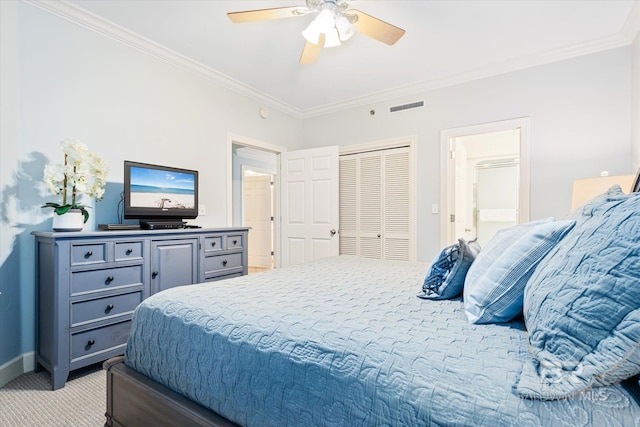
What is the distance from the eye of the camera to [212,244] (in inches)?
117

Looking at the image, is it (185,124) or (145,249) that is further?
(185,124)

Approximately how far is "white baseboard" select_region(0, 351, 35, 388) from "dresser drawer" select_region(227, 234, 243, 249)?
1.63 m

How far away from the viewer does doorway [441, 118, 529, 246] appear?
11.0 ft

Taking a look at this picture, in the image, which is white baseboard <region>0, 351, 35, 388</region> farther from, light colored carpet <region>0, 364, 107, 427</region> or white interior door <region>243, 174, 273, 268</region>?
white interior door <region>243, 174, 273, 268</region>

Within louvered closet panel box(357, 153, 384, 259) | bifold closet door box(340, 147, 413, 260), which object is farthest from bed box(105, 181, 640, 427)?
louvered closet panel box(357, 153, 384, 259)

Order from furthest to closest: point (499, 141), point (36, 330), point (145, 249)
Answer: point (499, 141), point (145, 249), point (36, 330)

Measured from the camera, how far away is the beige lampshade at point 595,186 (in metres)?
2.35

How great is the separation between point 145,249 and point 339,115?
3207mm

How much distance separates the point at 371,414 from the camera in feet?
2.50

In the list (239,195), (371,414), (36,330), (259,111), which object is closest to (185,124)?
(259,111)

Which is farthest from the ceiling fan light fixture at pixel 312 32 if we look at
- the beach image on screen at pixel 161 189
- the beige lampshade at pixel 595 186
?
the beige lampshade at pixel 595 186

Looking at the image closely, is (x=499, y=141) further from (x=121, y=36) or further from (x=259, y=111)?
(x=121, y=36)

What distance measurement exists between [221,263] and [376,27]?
2.44 meters

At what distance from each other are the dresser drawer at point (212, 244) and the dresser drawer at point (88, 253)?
0.84 m
